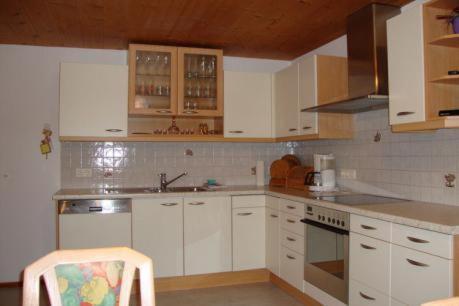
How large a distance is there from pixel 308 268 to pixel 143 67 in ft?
7.84

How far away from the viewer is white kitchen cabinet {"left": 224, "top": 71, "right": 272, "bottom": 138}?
4.07 m

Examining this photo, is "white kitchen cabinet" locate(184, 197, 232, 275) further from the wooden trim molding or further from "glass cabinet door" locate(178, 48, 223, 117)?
"glass cabinet door" locate(178, 48, 223, 117)

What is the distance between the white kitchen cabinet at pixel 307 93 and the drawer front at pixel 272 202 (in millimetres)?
666

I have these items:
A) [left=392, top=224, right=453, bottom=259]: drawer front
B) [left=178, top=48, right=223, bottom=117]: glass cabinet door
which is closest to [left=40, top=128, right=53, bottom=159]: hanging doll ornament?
[left=178, top=48, right=223, bottom=117]: glass cabinet door

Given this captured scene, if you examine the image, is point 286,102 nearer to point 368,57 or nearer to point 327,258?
point 368,57

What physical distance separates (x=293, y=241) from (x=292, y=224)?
0.46 feet

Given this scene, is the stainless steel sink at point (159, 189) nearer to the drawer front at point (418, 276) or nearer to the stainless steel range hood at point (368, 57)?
the stainless steel range hood at point (368, 57)

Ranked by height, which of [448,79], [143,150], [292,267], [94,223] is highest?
[448,79]

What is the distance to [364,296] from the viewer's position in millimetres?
2461

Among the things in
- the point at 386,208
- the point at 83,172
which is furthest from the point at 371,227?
the point at 83,172

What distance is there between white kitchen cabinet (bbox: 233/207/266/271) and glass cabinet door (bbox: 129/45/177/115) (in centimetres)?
123

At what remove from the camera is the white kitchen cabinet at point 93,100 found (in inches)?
144

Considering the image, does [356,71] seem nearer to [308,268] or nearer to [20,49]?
[308,268]

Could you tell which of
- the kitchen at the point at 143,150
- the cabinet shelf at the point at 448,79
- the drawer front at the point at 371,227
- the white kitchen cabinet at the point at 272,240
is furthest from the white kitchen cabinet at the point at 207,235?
the cabinet shelf at the point at 448,79
